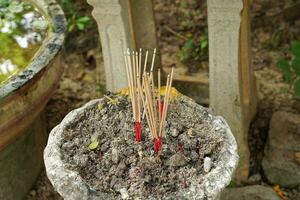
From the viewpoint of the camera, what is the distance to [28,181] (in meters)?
2.95

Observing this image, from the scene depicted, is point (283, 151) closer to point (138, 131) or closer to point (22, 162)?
point (138, 131)

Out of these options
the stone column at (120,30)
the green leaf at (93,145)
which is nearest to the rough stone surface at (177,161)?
the green leaf at (93,145)

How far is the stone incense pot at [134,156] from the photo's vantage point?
1.88 metres

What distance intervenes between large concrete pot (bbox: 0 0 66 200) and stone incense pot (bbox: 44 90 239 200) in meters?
0.36

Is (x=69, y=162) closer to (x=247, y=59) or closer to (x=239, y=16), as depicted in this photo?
(x=239, y=16)

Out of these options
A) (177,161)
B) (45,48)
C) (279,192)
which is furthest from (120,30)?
(279,192)

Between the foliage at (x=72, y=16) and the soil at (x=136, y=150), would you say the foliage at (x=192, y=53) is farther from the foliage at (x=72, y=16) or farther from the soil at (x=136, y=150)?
the soil at (x=136, y=150)

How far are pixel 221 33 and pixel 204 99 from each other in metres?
0.69

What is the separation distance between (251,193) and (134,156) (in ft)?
3.16

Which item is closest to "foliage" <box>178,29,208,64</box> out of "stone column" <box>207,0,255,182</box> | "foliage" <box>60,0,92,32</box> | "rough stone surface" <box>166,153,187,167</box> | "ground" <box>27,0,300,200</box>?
"ground" <box>27,0,300,200</box>

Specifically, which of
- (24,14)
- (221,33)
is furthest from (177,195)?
(24,14)

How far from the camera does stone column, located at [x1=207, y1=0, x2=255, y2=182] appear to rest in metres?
2.45

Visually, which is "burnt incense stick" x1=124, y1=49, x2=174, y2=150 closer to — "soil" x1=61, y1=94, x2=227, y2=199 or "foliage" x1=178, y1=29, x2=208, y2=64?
"soil" x1=61, y1=94, x2=227, y2=199

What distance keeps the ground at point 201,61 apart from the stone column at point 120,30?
19.9 inches
